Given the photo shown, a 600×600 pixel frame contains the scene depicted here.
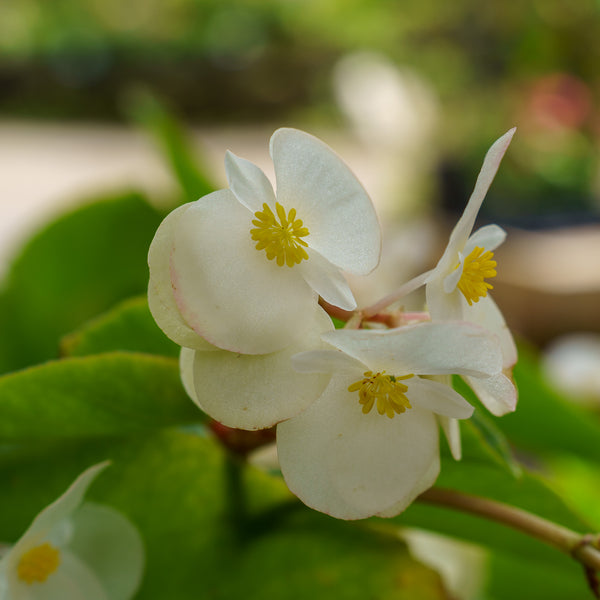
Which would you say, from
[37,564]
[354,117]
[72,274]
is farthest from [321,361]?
[354,117]

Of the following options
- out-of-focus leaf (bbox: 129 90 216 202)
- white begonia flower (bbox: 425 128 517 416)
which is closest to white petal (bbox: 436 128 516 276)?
white begonia flower (bbox: 425 128 517 416)

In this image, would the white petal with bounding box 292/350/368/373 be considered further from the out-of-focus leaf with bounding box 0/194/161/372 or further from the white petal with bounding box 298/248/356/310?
the out-of-focus leaf with bounding box 0/194/161/372

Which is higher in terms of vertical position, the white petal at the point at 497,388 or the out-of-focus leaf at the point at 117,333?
the out-of-focus leaf at the point at 117,333

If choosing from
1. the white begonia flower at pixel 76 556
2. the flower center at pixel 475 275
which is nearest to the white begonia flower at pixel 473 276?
the flower center at pixel 475 275

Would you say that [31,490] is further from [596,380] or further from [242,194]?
[596,380]

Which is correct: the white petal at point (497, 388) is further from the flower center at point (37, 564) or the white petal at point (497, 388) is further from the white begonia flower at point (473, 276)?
the flower center at point (37, 564)

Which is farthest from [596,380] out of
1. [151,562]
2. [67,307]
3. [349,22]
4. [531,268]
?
[349,22]
